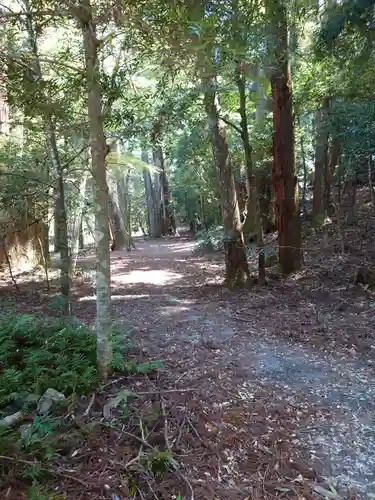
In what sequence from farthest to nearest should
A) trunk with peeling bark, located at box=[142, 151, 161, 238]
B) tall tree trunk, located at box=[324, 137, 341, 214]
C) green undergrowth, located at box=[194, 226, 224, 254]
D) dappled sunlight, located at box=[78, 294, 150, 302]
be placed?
trunk with peeling bark, located at box=[142, 151, 161, 238] < green undergrowth, located at box=[194, 226, 224, 254] < tall tree trunk, located at box=[324, 137, 341, 214] < dappled sunlight, located at box=[78, 294, 150, 302]

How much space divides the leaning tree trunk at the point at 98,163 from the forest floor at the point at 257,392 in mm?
789

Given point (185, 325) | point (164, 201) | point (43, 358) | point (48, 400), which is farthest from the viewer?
point (164, 201)

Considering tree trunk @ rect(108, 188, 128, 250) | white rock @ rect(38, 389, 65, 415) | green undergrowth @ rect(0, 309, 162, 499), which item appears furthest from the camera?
tree trunk @ rect(108, 188, 128, 250)

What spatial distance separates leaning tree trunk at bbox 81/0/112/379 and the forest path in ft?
3.93

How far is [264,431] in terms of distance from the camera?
317 cm

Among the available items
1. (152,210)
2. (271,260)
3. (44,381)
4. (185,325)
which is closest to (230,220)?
(271,260)

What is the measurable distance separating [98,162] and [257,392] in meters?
2.55

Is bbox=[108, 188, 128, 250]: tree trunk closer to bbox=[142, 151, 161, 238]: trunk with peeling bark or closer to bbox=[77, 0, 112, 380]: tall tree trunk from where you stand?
bbox=[142, 151, 161, 238]: trunk with peeling bark

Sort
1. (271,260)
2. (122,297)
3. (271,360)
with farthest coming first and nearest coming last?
(271,260)
(122,297)
(271,360)

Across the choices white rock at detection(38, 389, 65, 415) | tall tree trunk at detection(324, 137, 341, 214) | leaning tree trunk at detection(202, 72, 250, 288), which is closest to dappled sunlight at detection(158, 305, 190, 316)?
leaning tree trunk at detection(202, 72, 250, 288)

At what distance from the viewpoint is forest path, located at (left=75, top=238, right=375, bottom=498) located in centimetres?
308

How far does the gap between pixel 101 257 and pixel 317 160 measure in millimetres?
9527

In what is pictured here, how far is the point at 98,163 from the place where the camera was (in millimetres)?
3078

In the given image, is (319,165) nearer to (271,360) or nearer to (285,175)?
(285,175)
